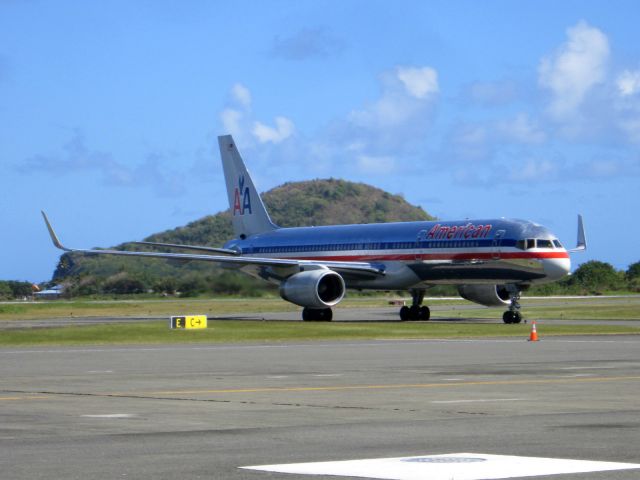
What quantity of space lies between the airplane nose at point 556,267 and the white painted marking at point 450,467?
130 ft

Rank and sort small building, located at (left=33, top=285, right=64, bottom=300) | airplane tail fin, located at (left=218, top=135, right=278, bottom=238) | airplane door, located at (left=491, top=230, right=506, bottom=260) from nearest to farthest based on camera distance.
A: airplane door, located at (left=491, top=230, right=506, bottom=260)
airplane tail fin, located at (left=218, top=135, right=278, bottom=238)
small building, located at (left=33, top=285, right=64, bottom=300)

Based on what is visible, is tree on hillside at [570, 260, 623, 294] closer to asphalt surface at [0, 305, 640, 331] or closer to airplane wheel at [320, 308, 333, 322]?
asphalt surface at [0, 305, 640, 331]

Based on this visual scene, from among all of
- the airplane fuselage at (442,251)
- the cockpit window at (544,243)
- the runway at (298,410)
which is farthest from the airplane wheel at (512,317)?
the runway at (298,410)

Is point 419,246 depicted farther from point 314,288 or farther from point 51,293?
point 51,293

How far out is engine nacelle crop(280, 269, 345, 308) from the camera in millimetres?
53531

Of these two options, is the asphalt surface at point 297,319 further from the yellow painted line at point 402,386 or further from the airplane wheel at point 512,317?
the yellow painted line at point 402,386

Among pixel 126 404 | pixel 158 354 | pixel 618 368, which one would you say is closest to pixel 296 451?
pixel 126 404

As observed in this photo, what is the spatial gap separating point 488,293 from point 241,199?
1588cm

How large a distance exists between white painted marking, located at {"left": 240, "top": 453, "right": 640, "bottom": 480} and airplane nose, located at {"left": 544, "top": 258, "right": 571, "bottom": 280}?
130ft

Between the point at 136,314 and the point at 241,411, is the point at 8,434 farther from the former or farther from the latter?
the point at 136,314

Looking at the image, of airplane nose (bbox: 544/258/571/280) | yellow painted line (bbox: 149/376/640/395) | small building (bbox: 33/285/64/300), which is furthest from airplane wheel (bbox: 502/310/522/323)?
small building (bbox: 33/285/64/300)

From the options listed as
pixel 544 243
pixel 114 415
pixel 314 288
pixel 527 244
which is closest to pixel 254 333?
pixel 314 288

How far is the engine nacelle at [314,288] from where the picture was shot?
5353cm

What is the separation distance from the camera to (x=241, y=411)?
16891mm
